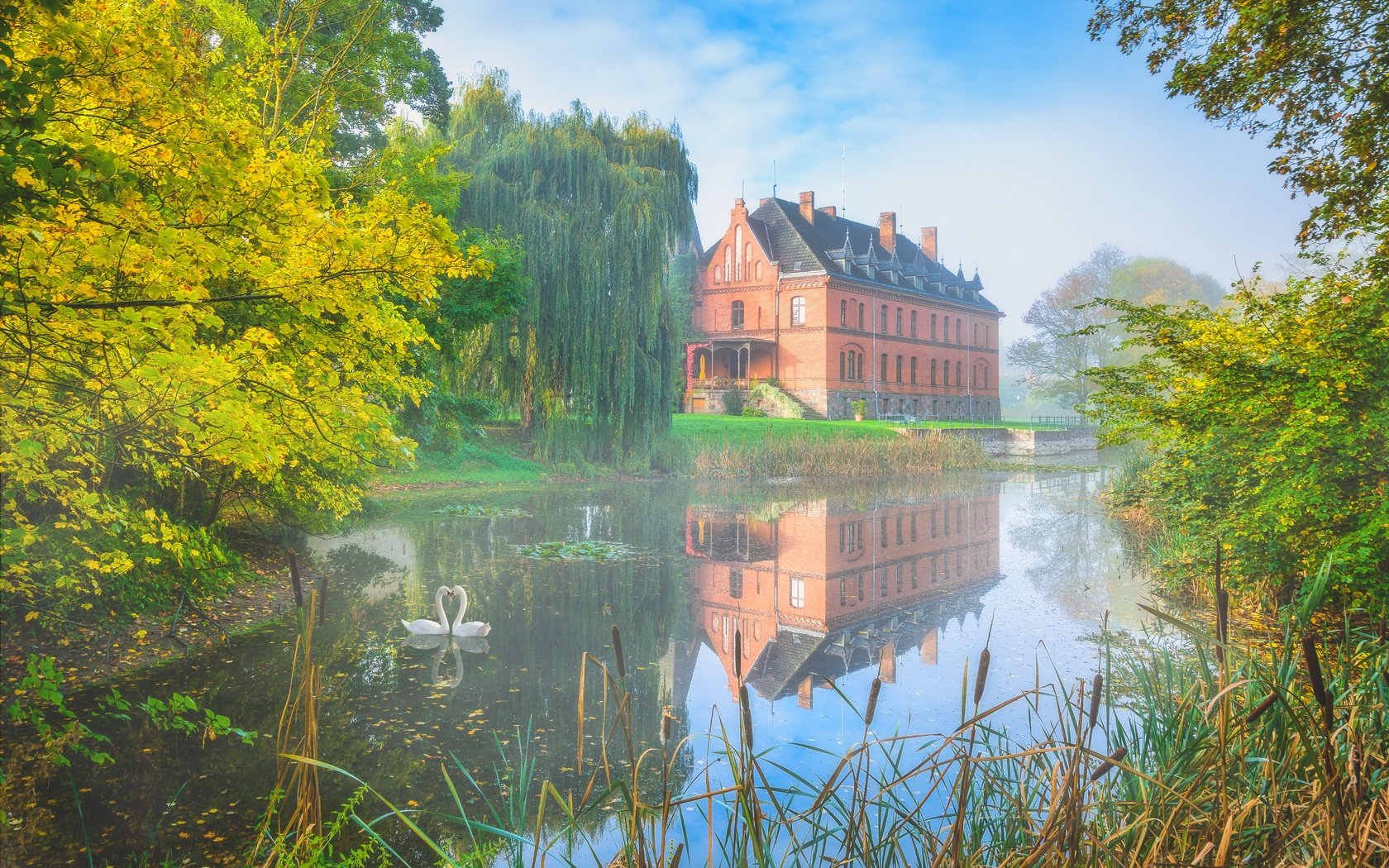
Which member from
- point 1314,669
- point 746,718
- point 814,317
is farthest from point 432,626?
point 814,317

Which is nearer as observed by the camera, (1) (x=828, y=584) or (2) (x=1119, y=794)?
(2) (x=1119, y=794)

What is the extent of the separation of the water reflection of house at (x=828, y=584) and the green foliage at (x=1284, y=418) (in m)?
2.59

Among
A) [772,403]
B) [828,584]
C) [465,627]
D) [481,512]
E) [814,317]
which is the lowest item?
[828,584]

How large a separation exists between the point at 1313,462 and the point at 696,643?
4.80 metres

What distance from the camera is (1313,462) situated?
19.8 feet

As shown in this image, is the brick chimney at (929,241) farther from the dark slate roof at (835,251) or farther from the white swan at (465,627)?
the white swan at (465,627)

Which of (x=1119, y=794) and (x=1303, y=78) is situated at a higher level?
(x=1303, y=78)

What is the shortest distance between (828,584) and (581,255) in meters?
11.9

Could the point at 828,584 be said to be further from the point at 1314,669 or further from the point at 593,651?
the point at 1314,669

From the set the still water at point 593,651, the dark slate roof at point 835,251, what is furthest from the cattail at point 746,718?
the dark slate roof at point 835,251

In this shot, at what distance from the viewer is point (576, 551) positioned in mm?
11797

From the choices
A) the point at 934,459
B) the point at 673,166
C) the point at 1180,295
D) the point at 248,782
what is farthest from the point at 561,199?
the point at 1180,295

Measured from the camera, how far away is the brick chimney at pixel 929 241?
52.6m

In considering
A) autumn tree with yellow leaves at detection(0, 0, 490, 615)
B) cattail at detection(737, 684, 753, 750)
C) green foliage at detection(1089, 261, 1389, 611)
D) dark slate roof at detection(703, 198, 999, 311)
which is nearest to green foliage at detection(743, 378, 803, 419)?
dark slate roof at detection(703, 198, 999, 311)
